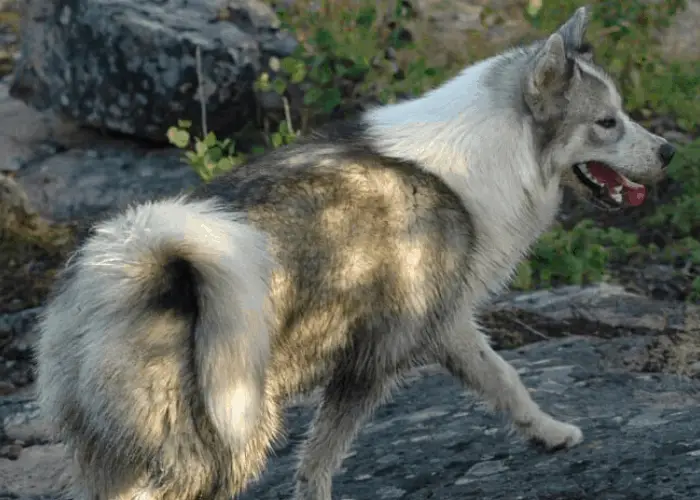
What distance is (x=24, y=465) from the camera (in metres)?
5.46

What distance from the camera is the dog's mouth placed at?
494cm

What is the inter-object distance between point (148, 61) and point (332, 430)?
4.45m

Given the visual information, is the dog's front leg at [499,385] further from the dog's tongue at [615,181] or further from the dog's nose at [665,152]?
the dog's nose at [665,152]

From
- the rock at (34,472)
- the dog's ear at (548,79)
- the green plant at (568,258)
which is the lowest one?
the rock at (34,472)

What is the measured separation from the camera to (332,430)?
4.64 meters

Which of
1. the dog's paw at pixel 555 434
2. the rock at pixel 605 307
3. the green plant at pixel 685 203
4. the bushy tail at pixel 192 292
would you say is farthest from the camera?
the green plant at pixel 685 203

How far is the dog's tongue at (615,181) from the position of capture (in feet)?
16.2

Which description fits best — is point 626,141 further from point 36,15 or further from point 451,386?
point 36,15

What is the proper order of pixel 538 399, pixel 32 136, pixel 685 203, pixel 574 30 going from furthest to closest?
pixel 32 136, pixel 685 203, pixel 538 399, pixel 574 30

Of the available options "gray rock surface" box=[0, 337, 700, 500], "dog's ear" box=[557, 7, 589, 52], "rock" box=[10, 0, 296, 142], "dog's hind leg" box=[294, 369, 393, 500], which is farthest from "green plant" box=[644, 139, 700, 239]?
"dog's hind leg" box=[294, 369, 393, 500]

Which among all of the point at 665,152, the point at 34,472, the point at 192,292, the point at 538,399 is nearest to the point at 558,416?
the point at 538,399

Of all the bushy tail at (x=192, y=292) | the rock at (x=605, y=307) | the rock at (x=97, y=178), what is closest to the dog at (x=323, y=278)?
the bushy tail at (x=192, y=292)

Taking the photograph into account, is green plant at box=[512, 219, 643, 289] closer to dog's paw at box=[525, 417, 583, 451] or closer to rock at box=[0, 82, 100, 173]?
dog's paw at box=[525, 417, 583, 451]

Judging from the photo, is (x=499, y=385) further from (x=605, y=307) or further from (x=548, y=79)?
(x=605, y=307)
